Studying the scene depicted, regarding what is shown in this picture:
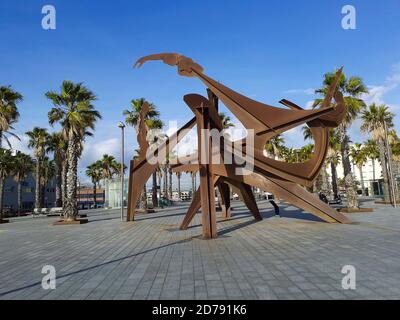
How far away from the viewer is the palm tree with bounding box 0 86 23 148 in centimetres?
2386

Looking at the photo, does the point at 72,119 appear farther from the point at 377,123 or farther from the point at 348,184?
the point at 377,123

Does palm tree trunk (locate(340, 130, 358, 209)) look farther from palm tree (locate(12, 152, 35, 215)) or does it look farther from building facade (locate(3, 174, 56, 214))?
building facade (locate(3, 174, 56, 214))

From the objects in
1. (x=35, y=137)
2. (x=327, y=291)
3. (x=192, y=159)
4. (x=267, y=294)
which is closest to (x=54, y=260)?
(x=267, y=294)

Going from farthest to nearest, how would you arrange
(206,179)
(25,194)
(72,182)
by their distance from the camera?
(25,194)
(72,182)
(206,179)

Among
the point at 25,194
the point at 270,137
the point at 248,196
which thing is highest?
the point at 270,137

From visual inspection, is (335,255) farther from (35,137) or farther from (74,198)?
(35,137)

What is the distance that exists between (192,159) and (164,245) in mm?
6311

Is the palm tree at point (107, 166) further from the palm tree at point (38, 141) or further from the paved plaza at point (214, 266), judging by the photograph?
the paved plaza at point (214, 266)

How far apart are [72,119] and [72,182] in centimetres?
436

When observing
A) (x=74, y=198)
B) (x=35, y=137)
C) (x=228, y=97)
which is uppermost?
(x=35, y=137)

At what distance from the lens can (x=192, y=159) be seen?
15.3 meters

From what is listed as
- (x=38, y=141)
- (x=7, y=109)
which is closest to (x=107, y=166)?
(x=38, y=141)

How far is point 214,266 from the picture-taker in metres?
6.68

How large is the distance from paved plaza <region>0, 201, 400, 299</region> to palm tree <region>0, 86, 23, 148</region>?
16596mm
